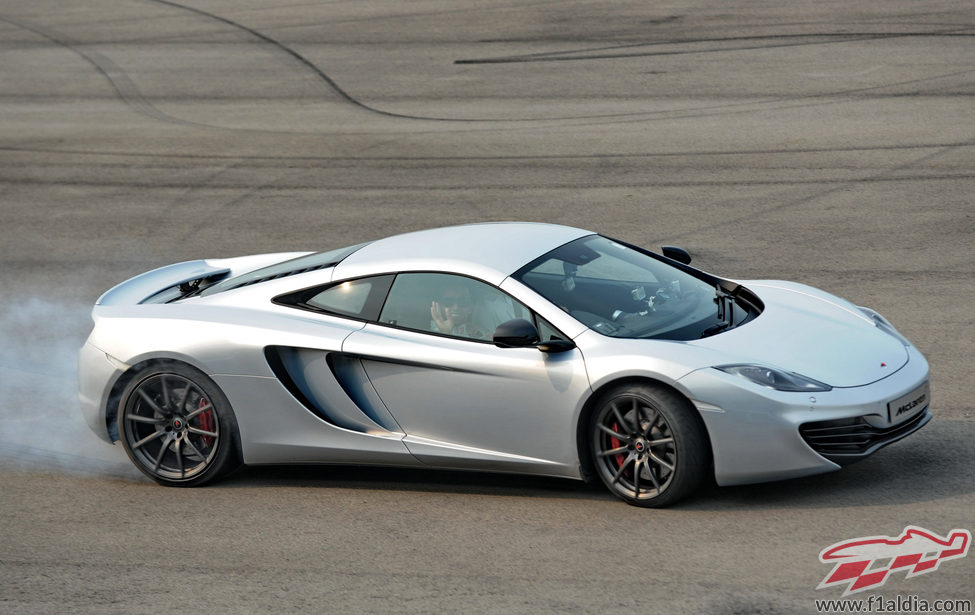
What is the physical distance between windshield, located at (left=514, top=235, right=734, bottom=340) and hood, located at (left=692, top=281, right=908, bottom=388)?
23 cm

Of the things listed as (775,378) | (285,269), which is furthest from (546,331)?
(285,269)

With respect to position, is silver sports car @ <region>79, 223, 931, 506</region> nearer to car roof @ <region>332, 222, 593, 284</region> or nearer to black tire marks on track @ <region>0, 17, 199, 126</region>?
car roof @ <region>332, 222, 593, 284</region>

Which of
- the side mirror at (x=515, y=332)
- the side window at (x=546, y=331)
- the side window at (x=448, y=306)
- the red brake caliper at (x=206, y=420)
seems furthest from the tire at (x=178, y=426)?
the side window at (x=546, y=331)

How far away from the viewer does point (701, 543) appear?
5613 millimetres

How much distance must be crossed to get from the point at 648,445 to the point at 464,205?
7.13 meters

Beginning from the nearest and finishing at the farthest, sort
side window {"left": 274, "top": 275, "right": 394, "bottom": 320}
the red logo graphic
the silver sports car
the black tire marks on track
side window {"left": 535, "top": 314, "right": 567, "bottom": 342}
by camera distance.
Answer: the red logo graphic < the silver sports car < side window {"left": 535, "top": 314, "right": 567, "bottom": 342} < side window {"left": 274, "top": 275, "right": 394, "bottom": 320} < the black tire marks on track

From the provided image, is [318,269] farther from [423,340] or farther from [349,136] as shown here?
[349,136]

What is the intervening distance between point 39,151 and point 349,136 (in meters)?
4.16

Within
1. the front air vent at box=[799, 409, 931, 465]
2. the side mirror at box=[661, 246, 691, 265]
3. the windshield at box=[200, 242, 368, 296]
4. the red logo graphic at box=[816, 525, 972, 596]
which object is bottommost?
the red logo graphic at box=[816, 525, 972, 596]

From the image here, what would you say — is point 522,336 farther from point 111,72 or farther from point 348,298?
point 111,72

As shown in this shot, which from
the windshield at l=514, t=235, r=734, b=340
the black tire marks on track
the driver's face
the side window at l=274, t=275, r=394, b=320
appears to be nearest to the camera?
the windshield at l=514, t=235, r=734, b=340

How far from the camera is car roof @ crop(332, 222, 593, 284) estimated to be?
661cm

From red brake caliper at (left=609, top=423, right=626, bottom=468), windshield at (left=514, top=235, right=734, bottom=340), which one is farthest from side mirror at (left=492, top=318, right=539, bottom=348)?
red brake caliper at (left=609, top=423, right=626, bottom=468)

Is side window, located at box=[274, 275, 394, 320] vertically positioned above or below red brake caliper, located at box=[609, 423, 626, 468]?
above
